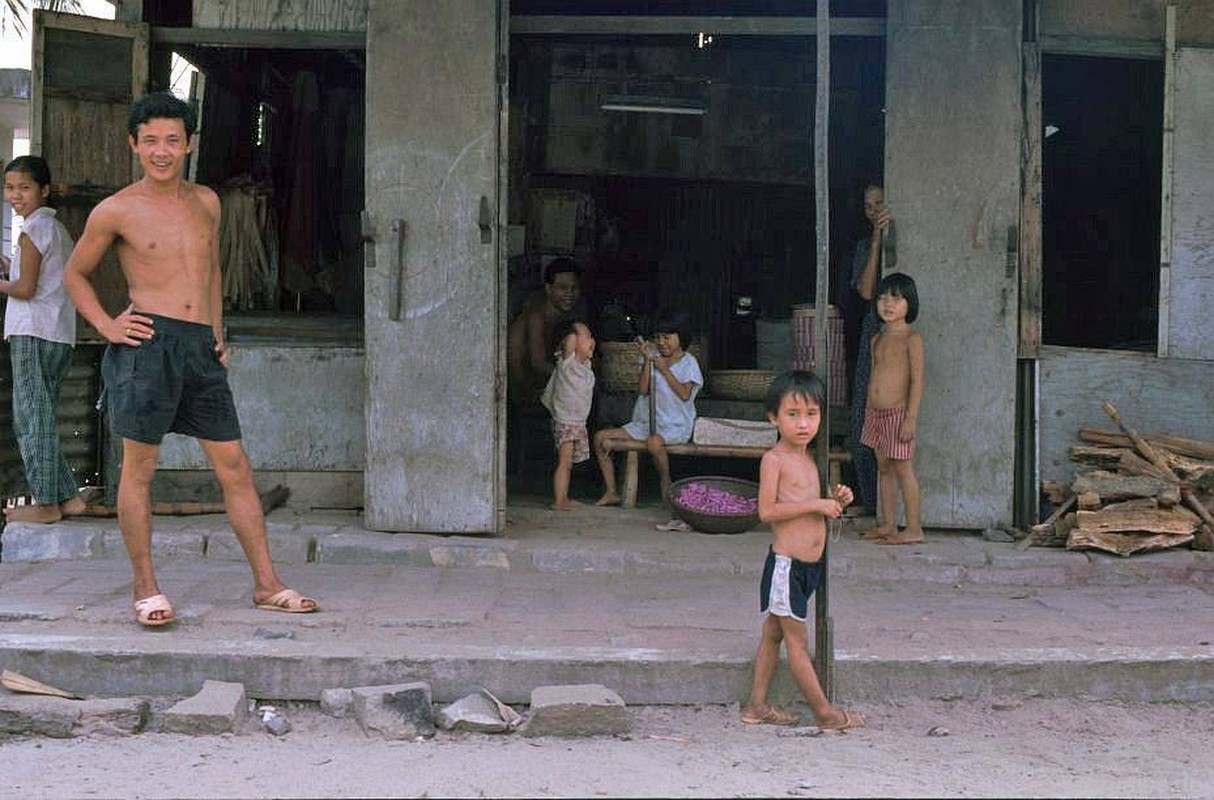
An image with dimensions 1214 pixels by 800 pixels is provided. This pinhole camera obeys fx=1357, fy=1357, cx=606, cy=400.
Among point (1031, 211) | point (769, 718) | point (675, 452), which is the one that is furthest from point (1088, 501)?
point (769, 718)

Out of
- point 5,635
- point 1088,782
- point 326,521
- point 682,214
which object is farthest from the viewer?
point 682,214

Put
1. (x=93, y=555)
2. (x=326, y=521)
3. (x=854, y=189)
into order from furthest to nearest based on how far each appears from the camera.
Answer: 1. (x=854, y=189)
2. (x=326, y=521)
3. (x=93, y=555)

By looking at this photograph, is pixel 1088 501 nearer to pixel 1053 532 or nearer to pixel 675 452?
pixel 1053 532

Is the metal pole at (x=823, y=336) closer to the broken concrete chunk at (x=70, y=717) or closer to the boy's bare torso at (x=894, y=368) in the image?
the boy's bare torso at (x=894, y=368)

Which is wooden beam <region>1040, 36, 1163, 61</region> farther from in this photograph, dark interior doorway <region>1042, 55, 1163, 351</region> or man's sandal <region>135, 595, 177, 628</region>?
man's sandal <region>135, 595, 177, 628</region>

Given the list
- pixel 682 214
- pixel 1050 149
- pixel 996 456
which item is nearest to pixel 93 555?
pixel 996 456

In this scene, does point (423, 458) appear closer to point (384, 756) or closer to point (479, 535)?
point (479, 535)

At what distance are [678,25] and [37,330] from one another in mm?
3609

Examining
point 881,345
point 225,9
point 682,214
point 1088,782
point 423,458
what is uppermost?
point 225,9

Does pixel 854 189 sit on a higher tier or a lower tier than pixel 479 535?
higher

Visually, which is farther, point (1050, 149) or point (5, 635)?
point (1050, 149)

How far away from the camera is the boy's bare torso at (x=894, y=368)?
6.91 metres

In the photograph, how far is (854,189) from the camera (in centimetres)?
1023

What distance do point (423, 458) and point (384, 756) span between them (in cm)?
267
